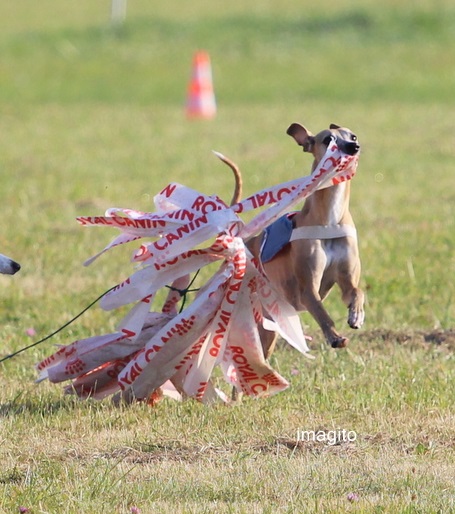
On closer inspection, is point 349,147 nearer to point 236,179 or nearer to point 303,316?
point 236,179

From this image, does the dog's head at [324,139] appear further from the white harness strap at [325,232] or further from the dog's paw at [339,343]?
the dog's paw at [339,343]

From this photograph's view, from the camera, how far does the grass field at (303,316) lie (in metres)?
4.63

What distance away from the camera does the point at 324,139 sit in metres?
5.74

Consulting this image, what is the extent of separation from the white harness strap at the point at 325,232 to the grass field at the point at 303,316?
0.82 metres

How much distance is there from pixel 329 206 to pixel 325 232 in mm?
129

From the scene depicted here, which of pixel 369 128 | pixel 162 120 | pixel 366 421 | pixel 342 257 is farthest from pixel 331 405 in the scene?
pixel 162 120

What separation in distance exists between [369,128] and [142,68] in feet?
32.8

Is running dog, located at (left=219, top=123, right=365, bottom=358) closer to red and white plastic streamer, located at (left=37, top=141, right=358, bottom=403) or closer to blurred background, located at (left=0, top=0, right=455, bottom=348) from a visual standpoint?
red and white plastic streamer, located at (left=37, top=141, right=358, bottom=403)

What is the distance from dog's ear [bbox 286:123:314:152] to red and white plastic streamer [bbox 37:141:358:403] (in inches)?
10.7

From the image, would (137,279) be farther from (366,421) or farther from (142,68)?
(142,68)

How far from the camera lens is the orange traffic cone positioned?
20.0 meters

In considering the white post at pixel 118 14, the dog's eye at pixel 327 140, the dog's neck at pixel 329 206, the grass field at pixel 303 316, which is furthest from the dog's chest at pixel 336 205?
the white post at pixel 118 14

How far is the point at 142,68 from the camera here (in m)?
27.2

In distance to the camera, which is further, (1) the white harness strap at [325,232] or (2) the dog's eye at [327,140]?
(2) the dog's eye at [327,140]
